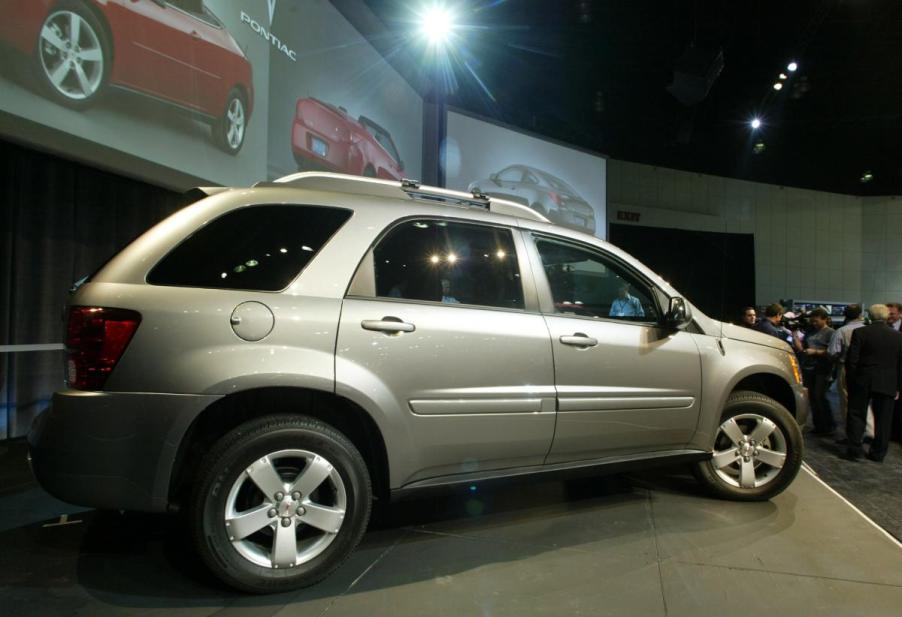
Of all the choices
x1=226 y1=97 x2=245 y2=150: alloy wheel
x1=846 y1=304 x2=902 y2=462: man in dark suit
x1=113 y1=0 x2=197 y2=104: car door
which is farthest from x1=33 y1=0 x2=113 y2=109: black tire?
x1=846 y1=304 x2=902 y2=462: man in dark suit

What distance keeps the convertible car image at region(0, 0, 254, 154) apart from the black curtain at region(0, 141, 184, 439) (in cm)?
106

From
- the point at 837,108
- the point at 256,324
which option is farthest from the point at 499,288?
the point at 837,108

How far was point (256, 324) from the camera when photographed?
1933mm

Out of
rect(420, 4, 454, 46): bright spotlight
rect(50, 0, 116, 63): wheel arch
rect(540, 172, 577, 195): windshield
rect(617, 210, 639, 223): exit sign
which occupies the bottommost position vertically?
rect(50, 0, 116, 63): wheel arch

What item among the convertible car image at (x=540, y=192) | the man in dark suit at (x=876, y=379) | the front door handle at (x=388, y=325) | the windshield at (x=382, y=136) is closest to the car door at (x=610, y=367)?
the front door handle at (x=388, y=325)

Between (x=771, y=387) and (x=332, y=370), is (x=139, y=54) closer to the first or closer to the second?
(x=332, y=370)

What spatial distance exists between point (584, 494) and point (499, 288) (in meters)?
1.59

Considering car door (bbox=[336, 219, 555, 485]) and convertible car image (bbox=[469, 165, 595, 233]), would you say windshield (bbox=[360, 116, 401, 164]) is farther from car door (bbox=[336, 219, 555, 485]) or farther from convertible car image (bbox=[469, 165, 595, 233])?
car door (bbox=[336, 219, 555, 485])

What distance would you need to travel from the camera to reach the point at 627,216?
14805 millimetres

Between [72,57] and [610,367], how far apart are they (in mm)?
3967

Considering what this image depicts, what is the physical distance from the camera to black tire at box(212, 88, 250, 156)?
4629 millimetres

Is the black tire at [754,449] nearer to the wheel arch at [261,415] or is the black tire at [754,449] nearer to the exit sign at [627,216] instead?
the wheel arch at [261,415]

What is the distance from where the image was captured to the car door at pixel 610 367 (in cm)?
254

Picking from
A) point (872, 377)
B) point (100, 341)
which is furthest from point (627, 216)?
point (100, 341)
